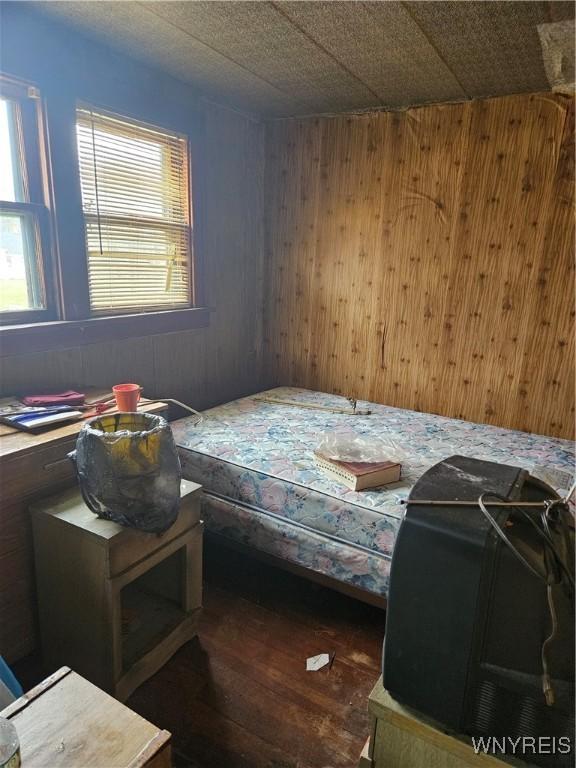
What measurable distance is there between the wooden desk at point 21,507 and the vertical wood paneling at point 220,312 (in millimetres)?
718

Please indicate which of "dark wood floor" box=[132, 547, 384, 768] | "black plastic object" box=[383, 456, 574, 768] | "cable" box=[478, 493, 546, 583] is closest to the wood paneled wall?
"dark wood floor" box=[132, 547, 384, 768]

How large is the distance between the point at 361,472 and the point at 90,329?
1.44 metres

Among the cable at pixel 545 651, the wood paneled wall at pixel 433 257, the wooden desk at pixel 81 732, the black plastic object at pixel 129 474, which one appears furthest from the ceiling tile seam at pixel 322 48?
the wooden desk at pixel 81 732

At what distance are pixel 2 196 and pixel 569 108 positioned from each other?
273cm

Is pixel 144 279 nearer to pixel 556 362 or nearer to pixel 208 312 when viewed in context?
pixel 208 312

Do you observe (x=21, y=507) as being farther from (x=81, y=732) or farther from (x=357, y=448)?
(x=357, y=448)

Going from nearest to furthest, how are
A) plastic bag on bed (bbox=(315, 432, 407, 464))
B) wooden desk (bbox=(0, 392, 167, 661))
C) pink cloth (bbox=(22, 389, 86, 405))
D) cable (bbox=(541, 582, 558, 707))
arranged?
cable (bbox=(541, 582, 558, 707)), wooden desk (bbox=(0, 392, 167, 661)), pink cloth (bbox=(22, 389, 86, 405)), plastic bag on bed (bbox=(315, 432, 407, 464))

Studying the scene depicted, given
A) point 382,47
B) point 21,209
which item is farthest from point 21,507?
point 382,47

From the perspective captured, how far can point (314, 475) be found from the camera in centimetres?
203

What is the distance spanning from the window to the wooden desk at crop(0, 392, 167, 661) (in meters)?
0.71

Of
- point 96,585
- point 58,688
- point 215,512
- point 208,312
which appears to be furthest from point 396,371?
point 58,688

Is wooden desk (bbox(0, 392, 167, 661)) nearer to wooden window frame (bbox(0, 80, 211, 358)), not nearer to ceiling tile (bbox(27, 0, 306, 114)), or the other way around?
wooden window frame (bbox(0, 80, 211, 358))

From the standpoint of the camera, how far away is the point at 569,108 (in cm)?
245

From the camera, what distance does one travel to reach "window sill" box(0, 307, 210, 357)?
2014mm
